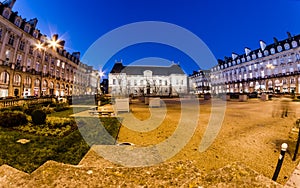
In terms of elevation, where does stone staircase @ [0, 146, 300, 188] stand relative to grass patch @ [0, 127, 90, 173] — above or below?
above

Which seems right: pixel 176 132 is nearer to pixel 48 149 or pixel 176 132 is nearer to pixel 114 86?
→ pixel 48 149

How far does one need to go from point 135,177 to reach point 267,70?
7264 cm

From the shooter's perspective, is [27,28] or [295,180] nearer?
[295,180]

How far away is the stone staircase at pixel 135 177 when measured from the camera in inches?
78.6

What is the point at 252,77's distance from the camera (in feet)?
215

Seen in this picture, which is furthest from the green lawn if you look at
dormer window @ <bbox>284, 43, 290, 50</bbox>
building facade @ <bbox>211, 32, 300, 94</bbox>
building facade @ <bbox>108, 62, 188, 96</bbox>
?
building facade @ <bbox>108, 62, 188, 96</bbox>

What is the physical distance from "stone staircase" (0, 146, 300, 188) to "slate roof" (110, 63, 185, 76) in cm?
8502

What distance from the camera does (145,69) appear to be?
290 ft

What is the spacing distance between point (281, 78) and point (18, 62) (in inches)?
2984

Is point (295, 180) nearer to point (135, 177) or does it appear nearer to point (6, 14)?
point (135, 177)

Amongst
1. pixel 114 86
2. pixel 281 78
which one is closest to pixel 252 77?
pixel 281 78

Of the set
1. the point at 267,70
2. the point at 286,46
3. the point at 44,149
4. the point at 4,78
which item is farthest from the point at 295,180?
the point at 267,70

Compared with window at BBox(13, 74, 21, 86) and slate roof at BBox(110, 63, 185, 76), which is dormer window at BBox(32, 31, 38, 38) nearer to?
window at BBox(13, 74, 21, 86)

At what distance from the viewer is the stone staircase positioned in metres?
2.00
